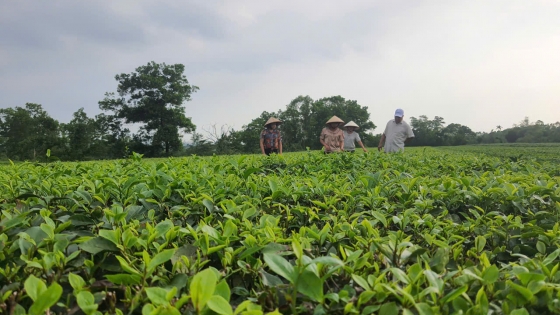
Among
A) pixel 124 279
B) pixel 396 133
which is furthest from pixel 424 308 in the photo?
pixel 396 133

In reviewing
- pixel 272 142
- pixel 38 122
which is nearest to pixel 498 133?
pixel 272 142

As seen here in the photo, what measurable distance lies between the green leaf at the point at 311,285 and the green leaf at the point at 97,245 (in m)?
0.56

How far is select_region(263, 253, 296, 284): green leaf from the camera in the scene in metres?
0.85

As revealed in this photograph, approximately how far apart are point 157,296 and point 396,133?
23.6ft

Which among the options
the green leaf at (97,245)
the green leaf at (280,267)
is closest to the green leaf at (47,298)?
the green leaf at (97,245)

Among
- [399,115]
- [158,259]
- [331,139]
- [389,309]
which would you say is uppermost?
[399,115]

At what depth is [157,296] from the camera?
31.3 inches

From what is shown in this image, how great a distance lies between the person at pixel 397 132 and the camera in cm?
739

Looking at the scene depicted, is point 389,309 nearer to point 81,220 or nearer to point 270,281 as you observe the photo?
point 270,281

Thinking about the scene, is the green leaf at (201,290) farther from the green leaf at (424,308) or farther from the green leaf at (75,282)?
the green leaf at (424,308)

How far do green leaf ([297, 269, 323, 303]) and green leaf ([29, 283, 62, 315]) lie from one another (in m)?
0.51

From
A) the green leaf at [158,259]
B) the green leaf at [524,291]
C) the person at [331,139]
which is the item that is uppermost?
the person at [331,139]

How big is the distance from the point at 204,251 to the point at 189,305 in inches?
8.6

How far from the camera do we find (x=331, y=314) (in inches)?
33.9
